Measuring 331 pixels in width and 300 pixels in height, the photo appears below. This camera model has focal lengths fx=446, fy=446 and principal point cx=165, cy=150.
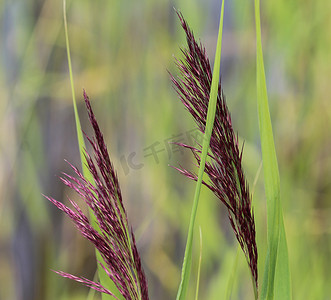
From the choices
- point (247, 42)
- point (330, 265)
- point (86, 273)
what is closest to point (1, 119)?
point (86, 273)

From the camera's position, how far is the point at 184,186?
0.67 meters

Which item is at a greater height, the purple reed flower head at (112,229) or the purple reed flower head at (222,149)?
the purple reed flower head at (222,149)

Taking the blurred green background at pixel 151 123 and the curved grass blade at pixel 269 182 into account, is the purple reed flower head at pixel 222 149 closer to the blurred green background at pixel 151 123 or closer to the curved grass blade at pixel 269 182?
the curved grass blade at pixel 269 182

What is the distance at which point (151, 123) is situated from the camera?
0.67m

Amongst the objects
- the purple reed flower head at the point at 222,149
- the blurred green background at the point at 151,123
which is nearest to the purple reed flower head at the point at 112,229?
the purple reed flower head at the point at 222,149

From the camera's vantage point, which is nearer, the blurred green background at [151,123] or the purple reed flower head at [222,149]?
the purple reed flower head at [222,149]

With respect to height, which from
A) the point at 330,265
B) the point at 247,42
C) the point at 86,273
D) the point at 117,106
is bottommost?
the point at 86,273

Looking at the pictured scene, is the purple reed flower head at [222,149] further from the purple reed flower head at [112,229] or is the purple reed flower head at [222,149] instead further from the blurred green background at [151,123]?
the blurred green background at [151,123]

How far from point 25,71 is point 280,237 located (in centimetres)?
46

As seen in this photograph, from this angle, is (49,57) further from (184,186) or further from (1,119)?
Answer: (184,186)

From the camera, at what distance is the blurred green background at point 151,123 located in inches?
26.0

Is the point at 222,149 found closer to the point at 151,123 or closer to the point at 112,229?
the point at 112,229

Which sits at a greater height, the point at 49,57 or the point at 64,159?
the point at 49,57

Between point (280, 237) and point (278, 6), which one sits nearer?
point (280, 237)
